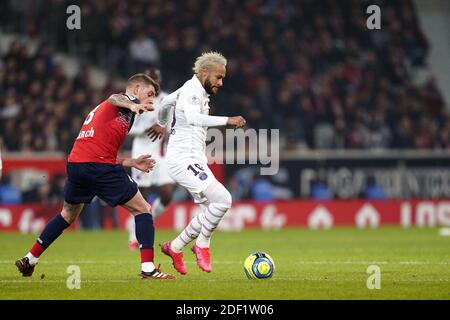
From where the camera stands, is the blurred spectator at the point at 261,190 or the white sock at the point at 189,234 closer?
the white sock at the point at 189,234

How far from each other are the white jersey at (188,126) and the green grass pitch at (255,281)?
1.31m

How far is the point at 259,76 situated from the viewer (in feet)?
85.1

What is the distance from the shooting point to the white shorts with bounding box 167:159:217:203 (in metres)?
10.9

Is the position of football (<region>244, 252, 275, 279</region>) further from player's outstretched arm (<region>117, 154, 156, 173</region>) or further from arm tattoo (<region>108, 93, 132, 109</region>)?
arm tattoo (<region>108, 93, 132, 109</region>)

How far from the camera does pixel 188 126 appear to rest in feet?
36.1

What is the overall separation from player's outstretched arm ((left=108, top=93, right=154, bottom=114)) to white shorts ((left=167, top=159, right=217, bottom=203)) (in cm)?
111

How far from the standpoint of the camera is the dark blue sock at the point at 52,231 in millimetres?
10523

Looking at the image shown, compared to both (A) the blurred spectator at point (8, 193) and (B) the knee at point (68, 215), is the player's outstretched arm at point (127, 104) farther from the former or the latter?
(A) the blurred spectator at point (8, 193)

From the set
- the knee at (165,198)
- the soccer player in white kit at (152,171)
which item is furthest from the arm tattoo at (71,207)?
the knee at (165,198)

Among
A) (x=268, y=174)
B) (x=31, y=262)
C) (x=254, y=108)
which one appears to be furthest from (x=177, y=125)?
(x=254, y=108)

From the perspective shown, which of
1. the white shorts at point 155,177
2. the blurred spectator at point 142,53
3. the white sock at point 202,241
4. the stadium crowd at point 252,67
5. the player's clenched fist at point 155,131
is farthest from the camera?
the blurred spectator at point 142,53

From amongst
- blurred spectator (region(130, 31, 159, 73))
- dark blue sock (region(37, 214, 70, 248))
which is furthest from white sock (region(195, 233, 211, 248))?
blurred spectator (region(130, 31, 159, 73))

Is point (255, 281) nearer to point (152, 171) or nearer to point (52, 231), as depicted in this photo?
point (52, 231)
